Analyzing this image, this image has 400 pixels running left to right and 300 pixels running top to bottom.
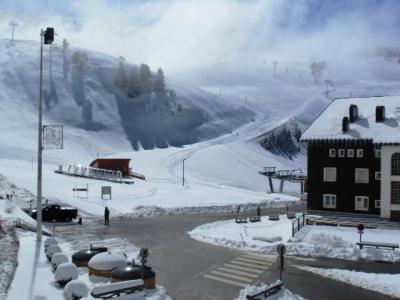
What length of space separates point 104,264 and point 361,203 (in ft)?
95.2

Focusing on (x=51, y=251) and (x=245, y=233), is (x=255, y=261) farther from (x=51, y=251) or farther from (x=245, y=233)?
(x=51, y=251)

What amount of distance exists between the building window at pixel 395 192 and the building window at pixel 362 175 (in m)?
2.60

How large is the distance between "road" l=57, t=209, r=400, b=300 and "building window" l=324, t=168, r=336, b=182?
14.5m

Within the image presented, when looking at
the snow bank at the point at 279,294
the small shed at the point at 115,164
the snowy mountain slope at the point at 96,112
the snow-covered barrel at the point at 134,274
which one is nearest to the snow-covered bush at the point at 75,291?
the snow-covered barrel at the point at 134,274

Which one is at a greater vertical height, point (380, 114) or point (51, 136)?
point (380, 114)

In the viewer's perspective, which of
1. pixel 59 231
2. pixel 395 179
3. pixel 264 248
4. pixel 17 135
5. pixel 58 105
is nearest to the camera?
pixel 264 248

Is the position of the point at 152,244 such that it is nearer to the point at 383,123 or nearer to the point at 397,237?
the point at 397,237

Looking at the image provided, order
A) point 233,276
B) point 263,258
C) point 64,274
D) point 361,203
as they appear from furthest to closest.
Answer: point 361,203, point 263,258, point 233,276, point 64,274

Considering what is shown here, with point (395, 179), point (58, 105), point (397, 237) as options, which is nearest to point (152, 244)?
point (397, 237)

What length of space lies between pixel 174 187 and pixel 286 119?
122m

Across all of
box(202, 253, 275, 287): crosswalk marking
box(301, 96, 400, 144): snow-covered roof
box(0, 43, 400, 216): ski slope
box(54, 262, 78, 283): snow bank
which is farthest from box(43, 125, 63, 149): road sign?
box(301, 96, 400, 144): snow-covered roof

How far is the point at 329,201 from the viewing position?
47156mm

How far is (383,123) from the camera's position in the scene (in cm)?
4594

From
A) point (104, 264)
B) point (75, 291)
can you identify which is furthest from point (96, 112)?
point (75, 291)
